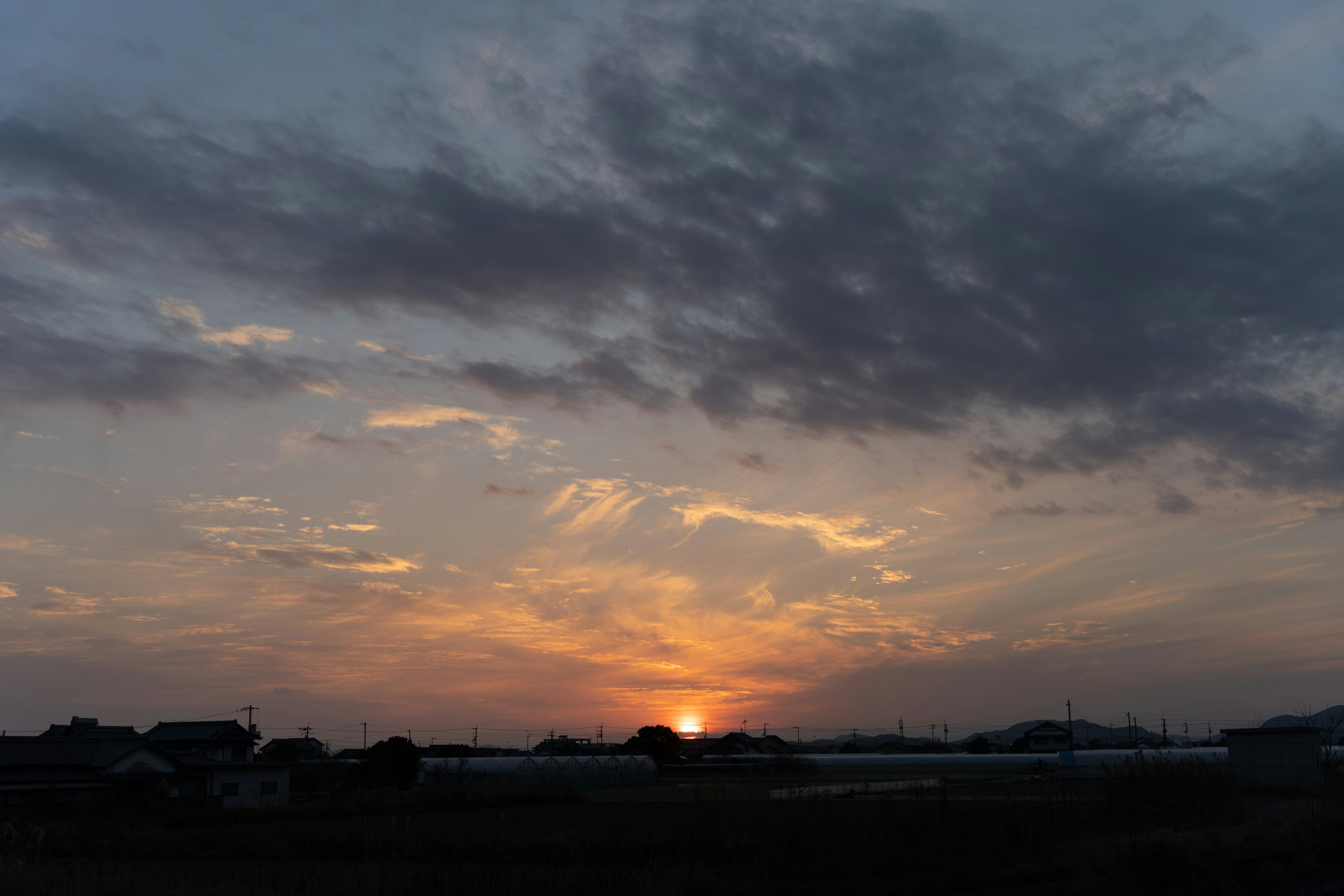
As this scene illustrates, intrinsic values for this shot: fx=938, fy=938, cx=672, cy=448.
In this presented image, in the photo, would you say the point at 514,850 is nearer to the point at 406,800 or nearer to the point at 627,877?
the point at 627,877

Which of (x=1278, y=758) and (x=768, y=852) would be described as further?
(x=1278, y=758)

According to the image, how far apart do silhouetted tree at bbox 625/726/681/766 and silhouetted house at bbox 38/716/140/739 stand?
1887 inches

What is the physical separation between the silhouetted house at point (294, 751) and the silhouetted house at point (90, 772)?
72.6 meters

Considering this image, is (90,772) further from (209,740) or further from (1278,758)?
(1278,758)

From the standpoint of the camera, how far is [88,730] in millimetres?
86312

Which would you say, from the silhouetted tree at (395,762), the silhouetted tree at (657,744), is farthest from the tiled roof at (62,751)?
the silhouetted tree at (657,744)

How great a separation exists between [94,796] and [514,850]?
117ft

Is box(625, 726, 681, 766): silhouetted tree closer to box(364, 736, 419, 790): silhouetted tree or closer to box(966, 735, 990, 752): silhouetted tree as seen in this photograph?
box(364, 736, 419, 790): silhouetted tree

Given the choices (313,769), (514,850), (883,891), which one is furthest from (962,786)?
(313,769)

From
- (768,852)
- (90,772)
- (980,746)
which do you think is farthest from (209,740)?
(980,746)

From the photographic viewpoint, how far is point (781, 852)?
20.1m

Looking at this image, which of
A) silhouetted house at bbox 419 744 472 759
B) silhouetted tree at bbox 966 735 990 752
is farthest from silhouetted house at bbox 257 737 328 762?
silhouetted tree at bbox 966 735 990 752

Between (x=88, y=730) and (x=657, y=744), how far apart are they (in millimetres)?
54530

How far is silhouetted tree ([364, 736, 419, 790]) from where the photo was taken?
2844 inches
